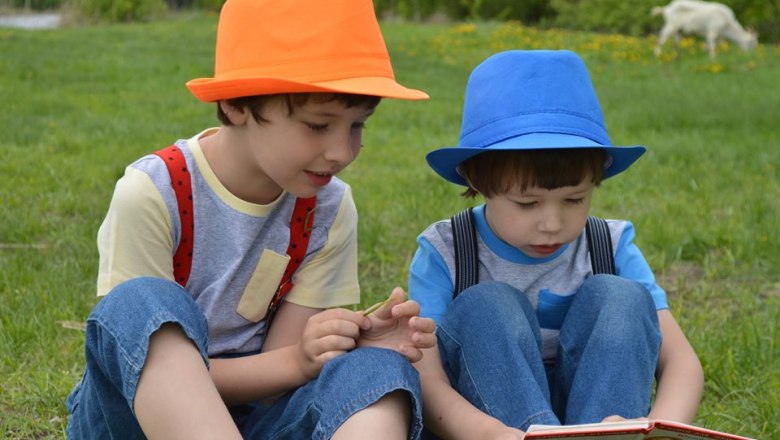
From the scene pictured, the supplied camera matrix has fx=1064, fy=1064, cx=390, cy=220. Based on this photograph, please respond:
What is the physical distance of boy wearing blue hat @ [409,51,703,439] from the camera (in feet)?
6.48

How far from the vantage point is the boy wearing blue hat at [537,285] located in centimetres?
197

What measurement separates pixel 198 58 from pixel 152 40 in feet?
10.1

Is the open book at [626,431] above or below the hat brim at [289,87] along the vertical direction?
below

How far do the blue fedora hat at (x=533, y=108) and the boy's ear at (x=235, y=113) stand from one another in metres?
0.39

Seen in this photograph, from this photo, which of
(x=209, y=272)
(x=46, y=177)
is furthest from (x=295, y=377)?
(x=46, y=177)

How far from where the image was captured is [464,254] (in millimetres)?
2248

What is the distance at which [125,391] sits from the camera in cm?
174

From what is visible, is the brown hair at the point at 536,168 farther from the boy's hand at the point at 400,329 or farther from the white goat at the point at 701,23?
the white goat at the point at 701,23

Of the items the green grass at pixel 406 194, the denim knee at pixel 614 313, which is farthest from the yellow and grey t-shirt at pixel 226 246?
the green grass at pixel 406 194

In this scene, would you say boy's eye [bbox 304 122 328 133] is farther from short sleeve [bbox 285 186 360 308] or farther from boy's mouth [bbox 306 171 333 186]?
short sleeve [bbox 285 186 360 308]

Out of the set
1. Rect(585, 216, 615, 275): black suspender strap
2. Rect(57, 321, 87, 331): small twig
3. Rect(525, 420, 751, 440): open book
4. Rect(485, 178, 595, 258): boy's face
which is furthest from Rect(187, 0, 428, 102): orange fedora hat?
Rect(57, 321, 87, 331): small twig

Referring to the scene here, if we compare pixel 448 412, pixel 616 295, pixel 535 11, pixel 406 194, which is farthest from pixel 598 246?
pixel 535 11

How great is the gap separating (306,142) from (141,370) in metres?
0.53

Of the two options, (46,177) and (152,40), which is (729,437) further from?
(152,40)
